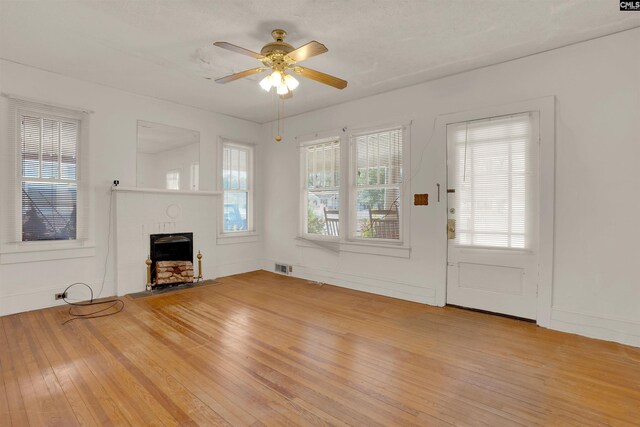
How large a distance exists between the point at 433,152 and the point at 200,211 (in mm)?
3765

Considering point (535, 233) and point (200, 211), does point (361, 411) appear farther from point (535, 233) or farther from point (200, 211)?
point (200, 211)

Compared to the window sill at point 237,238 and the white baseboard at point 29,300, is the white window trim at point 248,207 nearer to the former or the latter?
the window sill at point 237,238

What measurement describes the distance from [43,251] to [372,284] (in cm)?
428

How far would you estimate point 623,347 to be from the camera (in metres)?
2.85

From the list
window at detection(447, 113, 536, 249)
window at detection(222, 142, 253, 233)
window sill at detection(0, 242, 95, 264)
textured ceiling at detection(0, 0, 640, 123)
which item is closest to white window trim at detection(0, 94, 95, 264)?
window sill at detection(0, 242, 95, 264)

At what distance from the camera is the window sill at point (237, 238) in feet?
18.7

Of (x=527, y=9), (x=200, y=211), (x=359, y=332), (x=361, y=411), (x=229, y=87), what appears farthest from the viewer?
(x=200, y=211)

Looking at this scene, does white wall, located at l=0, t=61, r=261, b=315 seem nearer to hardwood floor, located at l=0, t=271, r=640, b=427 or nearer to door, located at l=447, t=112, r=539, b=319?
hardwood floor, located at l=0, t=271, r=640, b=427

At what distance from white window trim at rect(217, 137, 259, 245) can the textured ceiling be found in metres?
1.76

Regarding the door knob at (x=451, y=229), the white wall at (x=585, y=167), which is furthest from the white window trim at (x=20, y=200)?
the door knob at (x=451, y=229)

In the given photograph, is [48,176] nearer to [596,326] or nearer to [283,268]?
[283,268]

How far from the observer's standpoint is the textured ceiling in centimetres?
262

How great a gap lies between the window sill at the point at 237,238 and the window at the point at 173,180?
3.74ft

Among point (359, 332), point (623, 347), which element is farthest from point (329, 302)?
point (623, 347)
